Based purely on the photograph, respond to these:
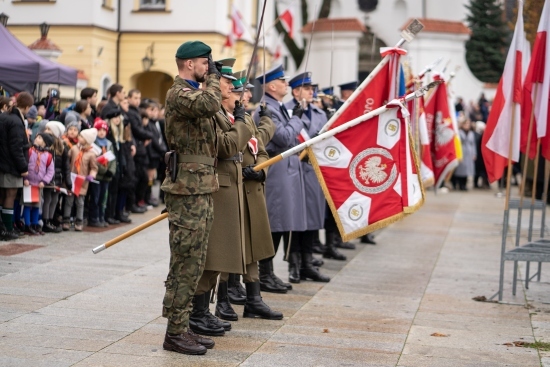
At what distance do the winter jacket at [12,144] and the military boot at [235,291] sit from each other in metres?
3.99

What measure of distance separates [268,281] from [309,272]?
3.09 feet

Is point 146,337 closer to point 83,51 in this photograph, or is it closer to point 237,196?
point 237,196

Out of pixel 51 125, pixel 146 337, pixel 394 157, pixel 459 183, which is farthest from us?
pixel 459 183

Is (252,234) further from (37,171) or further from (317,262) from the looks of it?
(37,171)

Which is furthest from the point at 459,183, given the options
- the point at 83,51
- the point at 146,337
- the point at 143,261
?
the point at 146,337

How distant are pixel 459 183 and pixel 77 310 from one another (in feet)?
65.0

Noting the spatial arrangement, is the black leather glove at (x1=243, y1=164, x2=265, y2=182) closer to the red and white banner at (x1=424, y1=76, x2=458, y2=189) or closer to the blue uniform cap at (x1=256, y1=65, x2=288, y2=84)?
the blue uniform cap at (x1=256, y1=65, x2=288, y2=84)

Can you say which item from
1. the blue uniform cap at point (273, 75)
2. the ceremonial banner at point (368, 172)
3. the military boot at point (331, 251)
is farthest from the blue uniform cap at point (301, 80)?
the military boot at point (331, 251)

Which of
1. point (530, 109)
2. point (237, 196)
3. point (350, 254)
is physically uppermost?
point (530, 109)

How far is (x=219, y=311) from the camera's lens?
826 cm

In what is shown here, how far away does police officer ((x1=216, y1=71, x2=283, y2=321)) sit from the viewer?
8.25 metres

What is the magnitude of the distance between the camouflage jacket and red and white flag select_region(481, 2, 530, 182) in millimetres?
3958

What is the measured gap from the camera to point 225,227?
7.60m

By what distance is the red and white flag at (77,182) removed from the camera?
13344mm
